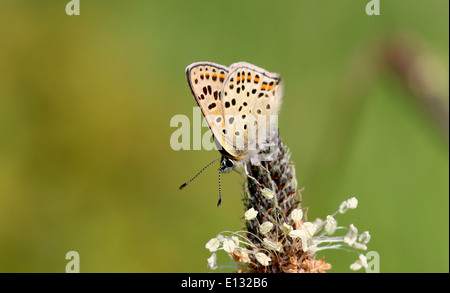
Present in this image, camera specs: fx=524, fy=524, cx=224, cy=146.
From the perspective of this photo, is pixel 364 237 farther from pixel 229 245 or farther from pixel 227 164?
pixel 227 164

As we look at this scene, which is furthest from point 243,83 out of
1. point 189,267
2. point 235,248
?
point 189,267

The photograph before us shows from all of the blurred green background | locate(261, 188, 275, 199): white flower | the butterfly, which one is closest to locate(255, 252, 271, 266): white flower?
locate(261, 188, 275, 199): white flower

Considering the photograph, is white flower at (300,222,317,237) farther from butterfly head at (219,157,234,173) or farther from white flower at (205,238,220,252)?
butterfly head at (219,157,234,173)

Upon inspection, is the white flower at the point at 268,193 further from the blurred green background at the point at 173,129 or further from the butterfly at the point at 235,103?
the blurred green background at the point at 173,129

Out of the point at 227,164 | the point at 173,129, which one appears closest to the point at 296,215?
the point at 227,164

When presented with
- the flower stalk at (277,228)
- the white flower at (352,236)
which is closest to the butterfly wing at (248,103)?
the flower stalk at (277,228)
